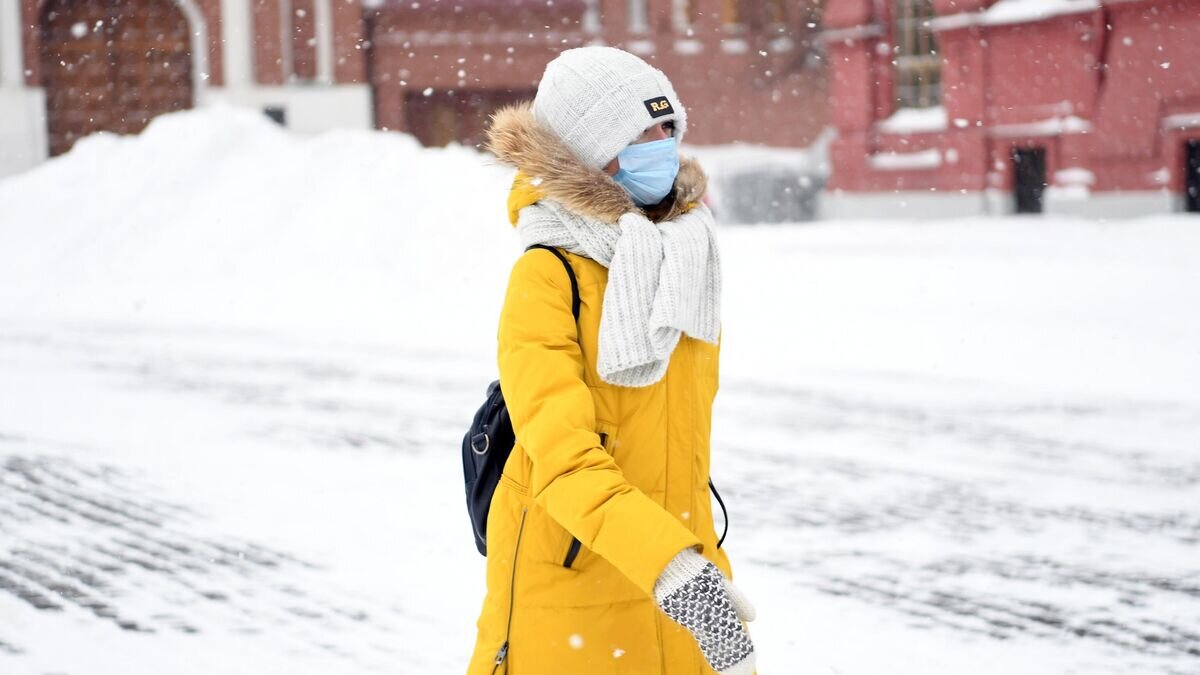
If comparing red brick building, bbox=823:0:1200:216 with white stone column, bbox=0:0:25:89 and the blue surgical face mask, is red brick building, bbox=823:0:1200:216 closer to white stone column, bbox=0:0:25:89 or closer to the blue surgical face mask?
white stone column, bbox=0:0:25:89

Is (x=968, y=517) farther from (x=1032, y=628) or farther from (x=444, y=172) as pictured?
(x=444, y=172)

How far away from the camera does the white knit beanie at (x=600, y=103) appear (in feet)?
8.73

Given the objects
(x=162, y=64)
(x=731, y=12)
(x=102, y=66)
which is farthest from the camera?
(x=731, y=12)

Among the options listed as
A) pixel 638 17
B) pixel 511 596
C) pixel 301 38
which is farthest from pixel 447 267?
pixel 638 17

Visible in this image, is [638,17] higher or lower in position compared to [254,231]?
higher

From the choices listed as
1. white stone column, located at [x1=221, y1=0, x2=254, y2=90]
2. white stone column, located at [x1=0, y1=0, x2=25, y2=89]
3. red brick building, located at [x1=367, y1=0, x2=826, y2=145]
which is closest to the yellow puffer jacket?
red brick building, located at [x1=367, y1=0, x2=826, y2=145]

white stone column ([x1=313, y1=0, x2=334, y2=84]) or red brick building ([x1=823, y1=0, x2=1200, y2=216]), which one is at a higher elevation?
white stone column ([x1=313, y1=0, x2=334, y2=84])

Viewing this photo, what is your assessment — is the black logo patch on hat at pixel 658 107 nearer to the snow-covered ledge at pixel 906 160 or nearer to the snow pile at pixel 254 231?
the snow pile at pixel 254 231

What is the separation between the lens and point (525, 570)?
2.61 meters

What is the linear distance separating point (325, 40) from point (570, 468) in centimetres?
3129

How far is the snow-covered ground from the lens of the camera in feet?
17.0

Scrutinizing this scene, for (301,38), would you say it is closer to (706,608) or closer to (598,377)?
(598,377)

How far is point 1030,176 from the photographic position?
2297 cm

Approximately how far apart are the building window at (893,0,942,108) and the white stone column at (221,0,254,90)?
48.2 feet
